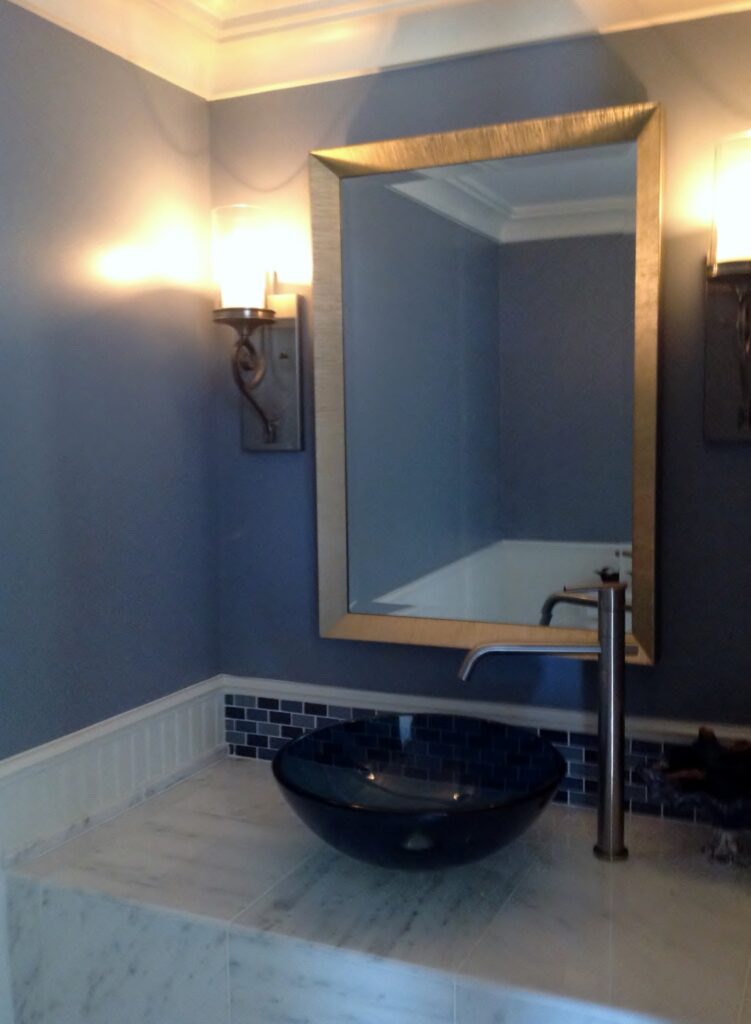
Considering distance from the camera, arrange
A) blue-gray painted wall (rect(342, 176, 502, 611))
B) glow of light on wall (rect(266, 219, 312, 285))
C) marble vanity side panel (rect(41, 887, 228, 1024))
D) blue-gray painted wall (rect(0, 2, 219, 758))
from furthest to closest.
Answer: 1. glow of light on wall (rect(266, 219, 312, 285))
2. blue-gray painted wall (rect(342, 176, 502, 611))
3. blue-gray painted wall (rect(0, 2, 219, 758))
4. marble vanity side panel (rect(41, 887, 228, 1024))

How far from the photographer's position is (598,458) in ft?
5.06

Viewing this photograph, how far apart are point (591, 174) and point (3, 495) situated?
39.5 inches

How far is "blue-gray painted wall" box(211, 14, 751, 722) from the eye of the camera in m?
1.46

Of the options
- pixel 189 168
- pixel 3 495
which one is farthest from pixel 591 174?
pixel 3 495

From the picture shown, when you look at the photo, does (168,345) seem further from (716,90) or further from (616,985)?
(616,985)

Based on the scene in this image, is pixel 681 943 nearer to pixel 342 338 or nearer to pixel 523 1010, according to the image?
pixel 523 1010

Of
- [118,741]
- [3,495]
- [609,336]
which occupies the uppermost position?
[609,336]

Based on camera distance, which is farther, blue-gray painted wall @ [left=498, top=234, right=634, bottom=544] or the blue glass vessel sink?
blue-gray painted wall @ [left=498, top=234, right=634, bottom=544]

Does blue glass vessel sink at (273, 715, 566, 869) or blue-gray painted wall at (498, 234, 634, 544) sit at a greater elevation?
blue-gray painted wall at (498, 234, 634, 544)

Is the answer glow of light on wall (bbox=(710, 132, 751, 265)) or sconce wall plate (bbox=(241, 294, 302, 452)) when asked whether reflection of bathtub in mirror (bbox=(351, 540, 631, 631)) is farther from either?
glow of light on wall (bbox=(710, 132, 751, 265))

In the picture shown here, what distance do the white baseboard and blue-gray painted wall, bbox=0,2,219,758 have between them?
3cm

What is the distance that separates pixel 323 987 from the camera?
1217 millimetres

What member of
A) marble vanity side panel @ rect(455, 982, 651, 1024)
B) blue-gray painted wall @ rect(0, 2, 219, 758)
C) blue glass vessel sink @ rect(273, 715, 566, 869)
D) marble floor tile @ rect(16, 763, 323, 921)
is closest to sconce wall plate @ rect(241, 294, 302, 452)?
blue-gray painted wall @ rect(0, 2, 219, 758)

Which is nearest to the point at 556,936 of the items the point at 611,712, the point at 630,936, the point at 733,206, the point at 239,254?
the point at 630,936
